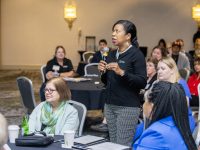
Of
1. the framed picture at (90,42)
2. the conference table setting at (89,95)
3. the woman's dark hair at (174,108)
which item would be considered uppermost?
the framed picture at (90,42)

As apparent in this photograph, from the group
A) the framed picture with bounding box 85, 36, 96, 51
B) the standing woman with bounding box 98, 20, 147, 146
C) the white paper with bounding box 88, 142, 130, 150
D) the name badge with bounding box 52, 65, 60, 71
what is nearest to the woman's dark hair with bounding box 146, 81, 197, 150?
the white paper with bounding box 88, 142, 130, 150

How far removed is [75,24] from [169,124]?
13.8 metres

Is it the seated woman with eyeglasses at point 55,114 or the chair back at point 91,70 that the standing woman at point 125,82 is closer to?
the seated woman with eyeglasses at point 55,114

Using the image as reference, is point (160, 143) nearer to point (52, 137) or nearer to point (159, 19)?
point (52, 137)

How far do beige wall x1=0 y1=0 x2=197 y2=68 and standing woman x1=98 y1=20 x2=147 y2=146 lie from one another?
12057mm

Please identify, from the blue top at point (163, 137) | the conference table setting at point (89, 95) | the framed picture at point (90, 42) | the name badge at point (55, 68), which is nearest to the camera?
the blue top at point (163, 137)

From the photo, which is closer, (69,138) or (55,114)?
(69,138)

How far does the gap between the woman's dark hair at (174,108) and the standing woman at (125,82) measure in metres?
1.27

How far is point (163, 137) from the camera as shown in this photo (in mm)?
2357

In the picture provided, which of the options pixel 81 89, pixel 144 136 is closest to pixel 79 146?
pixel 144 136

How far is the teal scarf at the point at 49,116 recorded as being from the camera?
367 centimetres

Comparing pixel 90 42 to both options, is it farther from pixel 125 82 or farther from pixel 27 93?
pixel 125 82

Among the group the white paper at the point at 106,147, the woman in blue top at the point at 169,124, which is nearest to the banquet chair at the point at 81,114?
the white paper at the point at 106,147

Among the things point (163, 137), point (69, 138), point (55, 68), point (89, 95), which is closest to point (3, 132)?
point (163, 137)
